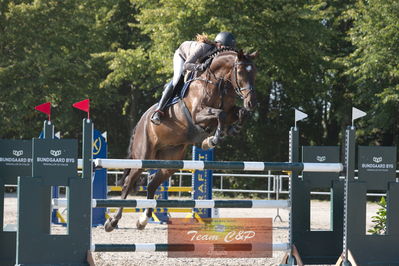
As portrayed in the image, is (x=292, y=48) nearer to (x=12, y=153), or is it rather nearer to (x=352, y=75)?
(x=352, y=75)

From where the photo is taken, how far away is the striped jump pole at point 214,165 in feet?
16.4

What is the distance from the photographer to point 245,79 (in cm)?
605

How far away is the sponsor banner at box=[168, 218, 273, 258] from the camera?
5176mm

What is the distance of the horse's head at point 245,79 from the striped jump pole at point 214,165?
2.84 ft

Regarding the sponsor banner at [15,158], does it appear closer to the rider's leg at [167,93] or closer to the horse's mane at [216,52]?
the rider's leg at [167,93]

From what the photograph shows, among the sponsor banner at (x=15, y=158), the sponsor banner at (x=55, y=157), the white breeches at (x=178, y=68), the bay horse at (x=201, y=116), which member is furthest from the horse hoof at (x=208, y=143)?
the sponsor banner at (x=15, y=158)

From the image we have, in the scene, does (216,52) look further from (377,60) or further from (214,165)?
(377,60)

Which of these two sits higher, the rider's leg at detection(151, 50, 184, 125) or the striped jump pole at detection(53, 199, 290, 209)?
the rider's leg at detection(151, 50, 184, 125)

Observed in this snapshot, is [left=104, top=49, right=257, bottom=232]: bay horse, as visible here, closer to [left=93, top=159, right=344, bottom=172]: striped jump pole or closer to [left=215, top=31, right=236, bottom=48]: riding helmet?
[left=215, top=31, right=236, bottom=48]: riding helmet

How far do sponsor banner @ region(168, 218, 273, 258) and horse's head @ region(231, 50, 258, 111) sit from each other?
3.89ft

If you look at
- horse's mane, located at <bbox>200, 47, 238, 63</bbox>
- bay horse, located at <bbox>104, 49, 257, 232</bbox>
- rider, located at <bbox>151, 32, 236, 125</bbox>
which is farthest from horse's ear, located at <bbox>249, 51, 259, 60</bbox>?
rider, located at <bbox>151, 32, 236, 125</bbox>

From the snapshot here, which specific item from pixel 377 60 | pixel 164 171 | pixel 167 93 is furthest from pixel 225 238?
pixel 377 60

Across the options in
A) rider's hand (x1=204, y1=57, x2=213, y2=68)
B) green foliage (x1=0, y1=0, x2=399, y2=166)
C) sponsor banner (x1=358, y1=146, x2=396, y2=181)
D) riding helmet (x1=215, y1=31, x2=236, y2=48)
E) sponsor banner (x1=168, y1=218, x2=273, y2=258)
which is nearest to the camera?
sponsor banner (x1=168, y1=218, x2=273, y2=258)

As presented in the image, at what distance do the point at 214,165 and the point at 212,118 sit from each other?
3.96 ft
